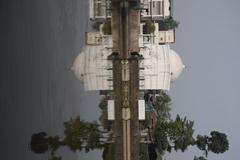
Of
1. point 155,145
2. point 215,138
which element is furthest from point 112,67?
point 215,138

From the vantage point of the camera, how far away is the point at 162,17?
26547 millimetres

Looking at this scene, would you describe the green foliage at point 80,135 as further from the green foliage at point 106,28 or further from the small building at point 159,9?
the small building at point 159,9

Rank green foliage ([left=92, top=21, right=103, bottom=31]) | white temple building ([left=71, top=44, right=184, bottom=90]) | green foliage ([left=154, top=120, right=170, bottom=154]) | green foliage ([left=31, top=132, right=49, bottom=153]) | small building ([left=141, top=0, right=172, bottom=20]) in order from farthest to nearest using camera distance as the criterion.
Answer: small building ([left=141, top=0, right=172, bottom=20]) → green foliage ([left=92, top=21, right=103, bottom=31]) → green foliage ([left=154, top=120, right=170, bottom=154]) → white temple building ([left=71, top=44, right=184, bottom=90]) → green foliage ([left=31, top=132, right=49, bottom=153])

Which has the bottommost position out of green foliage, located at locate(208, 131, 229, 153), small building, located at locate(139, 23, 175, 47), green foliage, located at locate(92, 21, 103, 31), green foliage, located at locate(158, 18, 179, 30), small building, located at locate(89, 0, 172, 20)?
green foliage, located at locate(208, 131, 229, 153)

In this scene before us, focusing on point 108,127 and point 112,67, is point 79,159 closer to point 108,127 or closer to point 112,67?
point 108,127

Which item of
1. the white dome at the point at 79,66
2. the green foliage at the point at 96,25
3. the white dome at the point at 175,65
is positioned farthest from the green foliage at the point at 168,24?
the white dome at the point at 79,66

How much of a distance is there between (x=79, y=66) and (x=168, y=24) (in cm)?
503

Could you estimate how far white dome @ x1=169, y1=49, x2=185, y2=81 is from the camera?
1003 inches

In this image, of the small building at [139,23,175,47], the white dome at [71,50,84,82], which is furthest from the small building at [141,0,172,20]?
the white dome at [71,50,84,82]

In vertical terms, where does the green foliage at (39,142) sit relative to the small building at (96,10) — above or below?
below

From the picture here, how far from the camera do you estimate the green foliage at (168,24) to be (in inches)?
1016

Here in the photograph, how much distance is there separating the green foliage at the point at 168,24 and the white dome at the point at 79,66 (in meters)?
4.09

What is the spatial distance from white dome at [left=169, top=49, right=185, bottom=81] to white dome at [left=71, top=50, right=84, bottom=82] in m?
3.55

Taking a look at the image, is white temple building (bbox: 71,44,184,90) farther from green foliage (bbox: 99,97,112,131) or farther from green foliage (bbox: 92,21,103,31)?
green foliage (bbox: 92,21,103,31)
